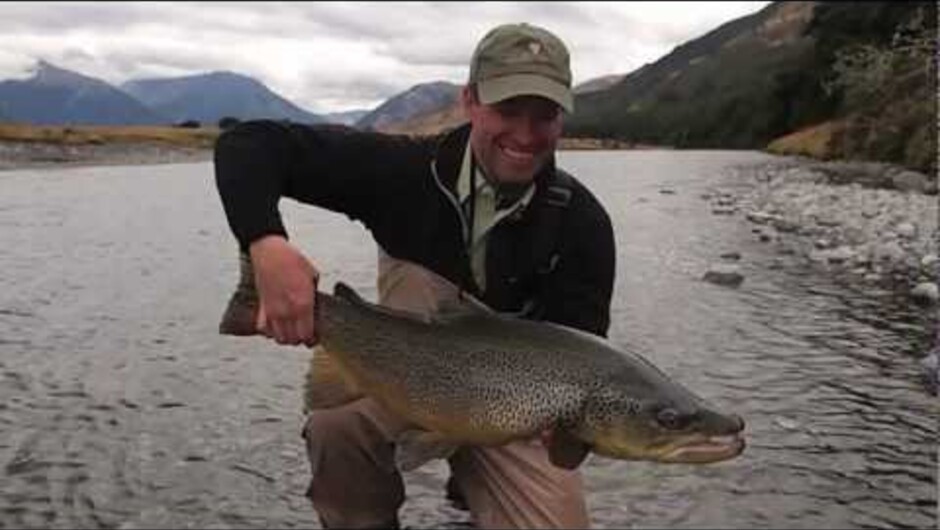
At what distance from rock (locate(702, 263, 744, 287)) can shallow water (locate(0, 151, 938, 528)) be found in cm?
14

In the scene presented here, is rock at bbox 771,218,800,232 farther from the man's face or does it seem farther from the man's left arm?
the man's face

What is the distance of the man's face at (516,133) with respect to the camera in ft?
14.3

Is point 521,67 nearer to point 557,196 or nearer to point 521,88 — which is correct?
point 521,88

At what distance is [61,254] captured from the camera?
17.5 m

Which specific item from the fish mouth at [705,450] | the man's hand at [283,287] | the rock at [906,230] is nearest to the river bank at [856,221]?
the rock at [906,230]

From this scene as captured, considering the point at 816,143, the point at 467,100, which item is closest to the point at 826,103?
the point at 816,143

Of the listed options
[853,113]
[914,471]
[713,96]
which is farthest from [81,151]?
[713,96]

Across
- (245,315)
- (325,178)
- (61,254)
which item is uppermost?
(325,178)

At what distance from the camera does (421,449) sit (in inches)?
176

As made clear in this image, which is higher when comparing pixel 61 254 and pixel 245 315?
pixel 245 315

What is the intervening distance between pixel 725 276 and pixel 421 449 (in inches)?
432

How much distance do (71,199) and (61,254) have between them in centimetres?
1290

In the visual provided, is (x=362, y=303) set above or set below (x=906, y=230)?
above

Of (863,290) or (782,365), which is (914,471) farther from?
(863,290)
